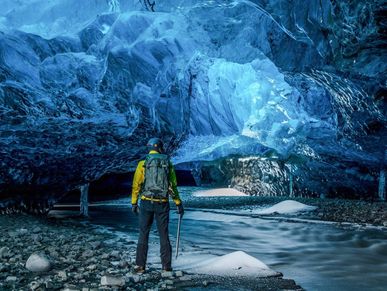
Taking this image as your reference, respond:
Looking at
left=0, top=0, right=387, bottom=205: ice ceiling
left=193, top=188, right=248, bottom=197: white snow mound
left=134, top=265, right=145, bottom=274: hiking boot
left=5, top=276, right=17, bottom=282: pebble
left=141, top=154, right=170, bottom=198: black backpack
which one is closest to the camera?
left=5, top=276, right=17, bottom=282: pebble

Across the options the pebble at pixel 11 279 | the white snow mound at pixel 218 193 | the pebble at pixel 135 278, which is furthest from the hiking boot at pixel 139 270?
the white snow mound at pixel 218 193

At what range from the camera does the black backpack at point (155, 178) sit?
556cm

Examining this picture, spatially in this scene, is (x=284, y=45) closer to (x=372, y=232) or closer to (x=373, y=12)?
(x=373, y=12)

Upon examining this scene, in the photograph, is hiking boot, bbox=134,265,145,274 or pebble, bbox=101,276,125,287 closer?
pebble, bbox=101,276,125,287

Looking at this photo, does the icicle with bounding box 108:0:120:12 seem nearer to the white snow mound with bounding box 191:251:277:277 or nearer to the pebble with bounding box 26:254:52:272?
the pebble with bounding box 26:254:52:272

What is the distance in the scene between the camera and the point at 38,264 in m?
5.27

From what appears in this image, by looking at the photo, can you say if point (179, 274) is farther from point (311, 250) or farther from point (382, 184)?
point (382, 184)

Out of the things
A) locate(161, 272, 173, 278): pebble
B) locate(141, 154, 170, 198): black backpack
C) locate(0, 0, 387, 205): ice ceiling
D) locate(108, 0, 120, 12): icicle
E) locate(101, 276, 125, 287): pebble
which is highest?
locate(108, 0, 120, 12): icicle

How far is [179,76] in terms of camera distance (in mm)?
12742

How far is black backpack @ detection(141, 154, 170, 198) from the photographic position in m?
5.56

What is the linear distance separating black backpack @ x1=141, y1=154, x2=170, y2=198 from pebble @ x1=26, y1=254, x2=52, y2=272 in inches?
62.8

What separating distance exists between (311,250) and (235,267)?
319 cm

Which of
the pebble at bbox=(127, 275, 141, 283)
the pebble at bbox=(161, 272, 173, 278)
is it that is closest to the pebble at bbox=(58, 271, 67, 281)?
the pebble at bbox=(127, 275, 141, 283)

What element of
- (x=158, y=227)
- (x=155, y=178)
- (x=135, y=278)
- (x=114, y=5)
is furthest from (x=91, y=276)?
(x=114, y=5)
